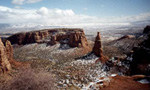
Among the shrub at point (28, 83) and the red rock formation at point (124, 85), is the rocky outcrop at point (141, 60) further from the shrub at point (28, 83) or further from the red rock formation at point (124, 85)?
the shrub at point (28, 83)

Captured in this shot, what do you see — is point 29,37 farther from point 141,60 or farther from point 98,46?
point 141,60

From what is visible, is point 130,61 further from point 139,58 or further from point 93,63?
point 93,63

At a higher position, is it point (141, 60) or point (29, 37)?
point (29, 37)

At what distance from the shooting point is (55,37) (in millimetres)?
71812

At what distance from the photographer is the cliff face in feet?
205

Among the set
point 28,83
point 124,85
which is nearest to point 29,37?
point 28,83

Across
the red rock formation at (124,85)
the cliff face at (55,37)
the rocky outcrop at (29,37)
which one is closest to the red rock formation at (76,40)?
the cliff face at (55,37)

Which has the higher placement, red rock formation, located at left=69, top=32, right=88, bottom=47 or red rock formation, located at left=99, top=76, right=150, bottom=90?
red rock formation, located at left=69, top=32, right=88, bottom=47

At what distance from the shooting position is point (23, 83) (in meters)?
14.1

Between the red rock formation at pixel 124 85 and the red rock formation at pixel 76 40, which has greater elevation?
the red rock formation at pixel 76 40

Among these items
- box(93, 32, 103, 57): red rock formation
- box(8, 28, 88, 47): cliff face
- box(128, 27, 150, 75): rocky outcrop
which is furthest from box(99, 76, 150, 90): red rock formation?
box(8, 28, 88, 47): cliff face

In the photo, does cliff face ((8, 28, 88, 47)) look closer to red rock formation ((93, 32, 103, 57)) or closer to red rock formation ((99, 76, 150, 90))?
red rock formation ((93, 32, 103, 57))

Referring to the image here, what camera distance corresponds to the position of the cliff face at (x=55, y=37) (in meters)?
62.4

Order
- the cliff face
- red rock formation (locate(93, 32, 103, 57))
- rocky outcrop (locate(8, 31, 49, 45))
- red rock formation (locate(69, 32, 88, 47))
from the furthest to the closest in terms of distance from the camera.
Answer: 1. rocky outcrop (locate(8, 31, 49, 45))
2. the cliff face
3. red rock formation (locate(69, 32, 88, 47))
4. red rock formation (locate(93, 32, 103, 57))
